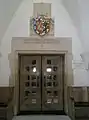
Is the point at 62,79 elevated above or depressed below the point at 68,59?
below

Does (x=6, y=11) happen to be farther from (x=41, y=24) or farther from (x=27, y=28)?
(x=41, y=24)

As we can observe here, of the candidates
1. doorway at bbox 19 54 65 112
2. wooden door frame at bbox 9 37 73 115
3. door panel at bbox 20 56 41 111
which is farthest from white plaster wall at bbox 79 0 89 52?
door panel at bbox 20 56 41 111

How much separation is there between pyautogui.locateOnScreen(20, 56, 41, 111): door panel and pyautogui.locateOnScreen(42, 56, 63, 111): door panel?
17 centimetres

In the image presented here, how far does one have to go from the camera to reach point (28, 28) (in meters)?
8.41

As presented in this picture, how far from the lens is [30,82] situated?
8727 mm

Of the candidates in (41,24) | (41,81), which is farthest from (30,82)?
(41,24)

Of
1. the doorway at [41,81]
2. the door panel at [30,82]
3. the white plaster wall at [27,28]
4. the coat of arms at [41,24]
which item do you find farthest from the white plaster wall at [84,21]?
the door panel at [30,82]

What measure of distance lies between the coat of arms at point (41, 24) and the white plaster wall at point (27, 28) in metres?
0.23

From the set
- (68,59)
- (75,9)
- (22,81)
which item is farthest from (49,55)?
(75,9)

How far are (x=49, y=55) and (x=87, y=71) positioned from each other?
4.59 feet

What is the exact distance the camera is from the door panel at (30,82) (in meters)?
8.62

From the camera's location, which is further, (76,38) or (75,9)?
(76,38)

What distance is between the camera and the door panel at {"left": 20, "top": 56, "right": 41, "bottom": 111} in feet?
28.3

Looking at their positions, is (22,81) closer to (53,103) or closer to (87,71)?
(53,103)
